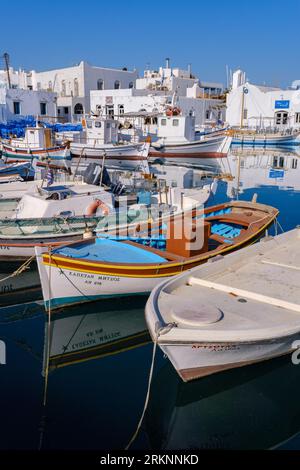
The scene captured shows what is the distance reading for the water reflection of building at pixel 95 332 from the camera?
7770mm

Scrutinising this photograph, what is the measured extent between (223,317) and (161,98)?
47604mm

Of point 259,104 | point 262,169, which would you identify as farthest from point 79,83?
point 262,169

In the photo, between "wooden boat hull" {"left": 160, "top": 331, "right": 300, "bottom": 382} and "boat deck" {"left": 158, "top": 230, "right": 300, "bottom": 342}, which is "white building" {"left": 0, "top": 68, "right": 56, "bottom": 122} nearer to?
"boat deck" {"left": 158, "top": 230, "right": 300, "bottom": 342}

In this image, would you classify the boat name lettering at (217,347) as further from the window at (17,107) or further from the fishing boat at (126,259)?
the window at (17,107)

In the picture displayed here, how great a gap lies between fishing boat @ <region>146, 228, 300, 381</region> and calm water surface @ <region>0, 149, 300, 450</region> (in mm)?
498

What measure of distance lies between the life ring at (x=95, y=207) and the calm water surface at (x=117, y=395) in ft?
14.2

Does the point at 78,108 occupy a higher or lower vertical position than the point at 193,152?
higher

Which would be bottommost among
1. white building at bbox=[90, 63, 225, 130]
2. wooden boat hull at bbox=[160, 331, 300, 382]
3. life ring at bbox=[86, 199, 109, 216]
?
wooden boat hull at bbox=[160, 331, 300, 382]

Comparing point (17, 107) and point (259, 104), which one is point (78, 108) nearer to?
point (17, 107)

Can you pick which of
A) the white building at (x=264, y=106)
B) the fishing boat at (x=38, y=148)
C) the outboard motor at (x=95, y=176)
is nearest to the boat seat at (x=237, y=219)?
the outboard motor at (x=95, y=176)

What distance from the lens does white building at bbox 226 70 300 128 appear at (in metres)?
55.8

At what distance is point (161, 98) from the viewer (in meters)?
50.3

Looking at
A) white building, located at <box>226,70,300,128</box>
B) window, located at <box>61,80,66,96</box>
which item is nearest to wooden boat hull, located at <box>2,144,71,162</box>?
window, located at <box>61,80,66,96</box>
